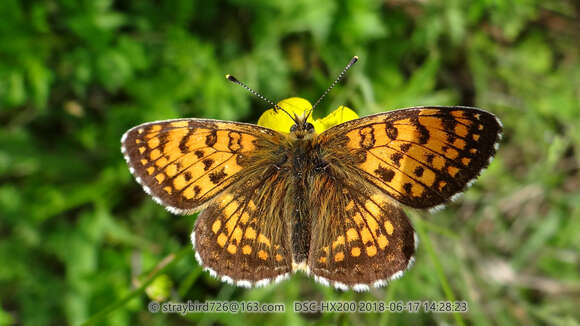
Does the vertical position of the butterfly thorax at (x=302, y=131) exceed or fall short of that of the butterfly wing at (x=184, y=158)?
it exceeds it

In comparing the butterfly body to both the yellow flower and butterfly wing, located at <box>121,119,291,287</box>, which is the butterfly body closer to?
butterfly wing, located at <box>121,119,291,287</box>

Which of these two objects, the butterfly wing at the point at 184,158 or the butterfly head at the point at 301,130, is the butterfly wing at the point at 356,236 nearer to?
the butterfly head at the point at 301,130

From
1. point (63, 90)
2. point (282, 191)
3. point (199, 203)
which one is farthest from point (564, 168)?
point (63, 90)
